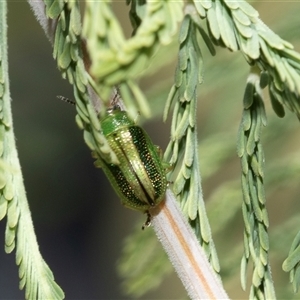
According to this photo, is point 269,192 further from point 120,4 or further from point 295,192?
point 120,4

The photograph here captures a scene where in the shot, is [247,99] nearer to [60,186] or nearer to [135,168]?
[135,168]

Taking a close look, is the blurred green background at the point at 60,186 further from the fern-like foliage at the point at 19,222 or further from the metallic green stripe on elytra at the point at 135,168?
the fern-like foliage at the point at 19,222

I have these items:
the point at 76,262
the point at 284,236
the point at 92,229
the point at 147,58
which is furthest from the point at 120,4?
the point at 147,58

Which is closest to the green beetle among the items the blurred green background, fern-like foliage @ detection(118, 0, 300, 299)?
fern-like foliage @ detection(118, 0, 300, 299)

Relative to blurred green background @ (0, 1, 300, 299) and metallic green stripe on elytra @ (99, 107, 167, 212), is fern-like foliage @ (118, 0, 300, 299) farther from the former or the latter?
blurred green background @ (0, 1, 300, 299)

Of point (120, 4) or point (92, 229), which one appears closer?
point (120, 4)

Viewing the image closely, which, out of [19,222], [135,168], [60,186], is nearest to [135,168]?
[135,168]

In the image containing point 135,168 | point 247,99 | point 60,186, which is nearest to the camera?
point 247,99
